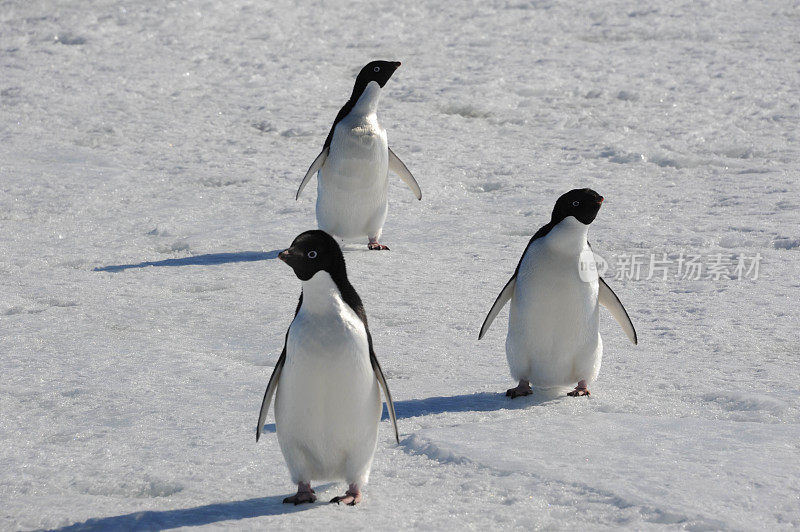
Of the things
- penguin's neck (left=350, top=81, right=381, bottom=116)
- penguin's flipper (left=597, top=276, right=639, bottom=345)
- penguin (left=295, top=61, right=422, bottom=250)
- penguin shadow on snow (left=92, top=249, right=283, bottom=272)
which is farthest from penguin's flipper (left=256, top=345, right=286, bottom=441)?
penguin's neck (left=350, top=81, right=381, bottom=116)

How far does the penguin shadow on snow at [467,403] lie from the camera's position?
2.87m

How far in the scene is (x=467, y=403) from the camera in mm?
2957

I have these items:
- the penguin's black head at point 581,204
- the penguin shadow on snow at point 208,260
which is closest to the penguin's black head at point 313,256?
the penguin's black head at point 581,204

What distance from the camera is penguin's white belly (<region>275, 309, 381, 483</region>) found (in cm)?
221

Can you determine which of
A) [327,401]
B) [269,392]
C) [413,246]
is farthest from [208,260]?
[327,401]

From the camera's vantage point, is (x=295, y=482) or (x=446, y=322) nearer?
(x=295, y=482)

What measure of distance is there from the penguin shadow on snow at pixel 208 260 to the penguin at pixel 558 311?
1966 mm

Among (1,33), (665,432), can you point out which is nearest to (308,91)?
(1,33)

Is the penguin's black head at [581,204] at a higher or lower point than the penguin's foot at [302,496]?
higher

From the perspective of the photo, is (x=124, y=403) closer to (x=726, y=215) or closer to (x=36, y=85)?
(x=726, y=215)

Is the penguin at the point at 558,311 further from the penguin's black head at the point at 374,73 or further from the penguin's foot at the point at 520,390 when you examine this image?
the penguin's black head at the point at 374,73

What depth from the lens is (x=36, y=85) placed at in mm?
7773

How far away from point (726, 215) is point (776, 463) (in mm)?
3116

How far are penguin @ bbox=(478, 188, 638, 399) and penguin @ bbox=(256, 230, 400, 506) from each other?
892 millimetres
